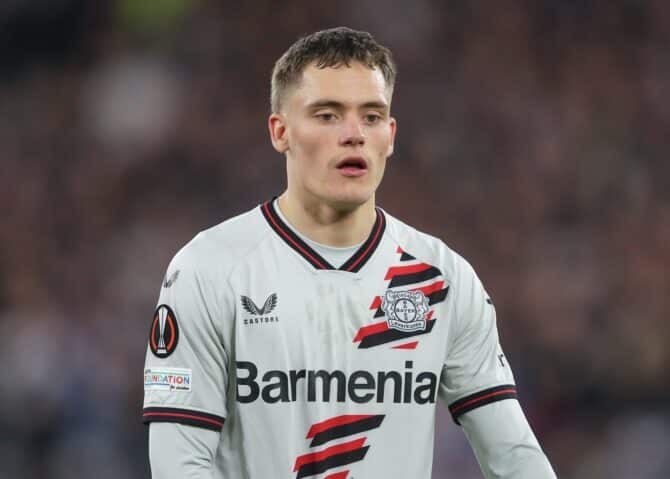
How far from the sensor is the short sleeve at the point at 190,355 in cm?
308

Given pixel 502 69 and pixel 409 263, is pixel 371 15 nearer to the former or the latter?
pixel 502 69

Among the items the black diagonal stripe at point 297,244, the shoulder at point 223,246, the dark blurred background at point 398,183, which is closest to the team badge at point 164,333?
the shoulder at point 223,246

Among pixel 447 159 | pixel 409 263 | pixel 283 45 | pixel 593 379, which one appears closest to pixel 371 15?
pixel 283 45

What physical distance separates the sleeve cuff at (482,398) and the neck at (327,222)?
0.54m

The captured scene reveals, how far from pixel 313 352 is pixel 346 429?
0.22 meters

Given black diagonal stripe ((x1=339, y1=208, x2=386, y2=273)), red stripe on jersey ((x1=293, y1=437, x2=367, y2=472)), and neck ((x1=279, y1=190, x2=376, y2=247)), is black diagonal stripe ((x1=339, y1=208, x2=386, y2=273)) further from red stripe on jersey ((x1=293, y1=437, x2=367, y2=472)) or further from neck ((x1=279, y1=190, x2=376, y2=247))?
red stripe on jersey ((x1=293, y1=437, x2=367, y2=472))

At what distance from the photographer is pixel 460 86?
10.2 m

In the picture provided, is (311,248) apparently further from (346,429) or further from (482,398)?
(482,398)

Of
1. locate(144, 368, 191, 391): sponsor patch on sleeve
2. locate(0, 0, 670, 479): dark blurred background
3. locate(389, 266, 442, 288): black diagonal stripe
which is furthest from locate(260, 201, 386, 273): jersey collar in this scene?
locate(0, 0, 670, 479): dark blurred background

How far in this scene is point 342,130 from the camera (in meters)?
3.14

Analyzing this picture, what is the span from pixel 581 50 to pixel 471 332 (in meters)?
7.56

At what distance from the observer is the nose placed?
3119 millimetres

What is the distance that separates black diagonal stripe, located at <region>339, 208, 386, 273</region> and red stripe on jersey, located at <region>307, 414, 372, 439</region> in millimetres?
408

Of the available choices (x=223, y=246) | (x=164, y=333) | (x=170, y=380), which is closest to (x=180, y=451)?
(x=170, y=380)
